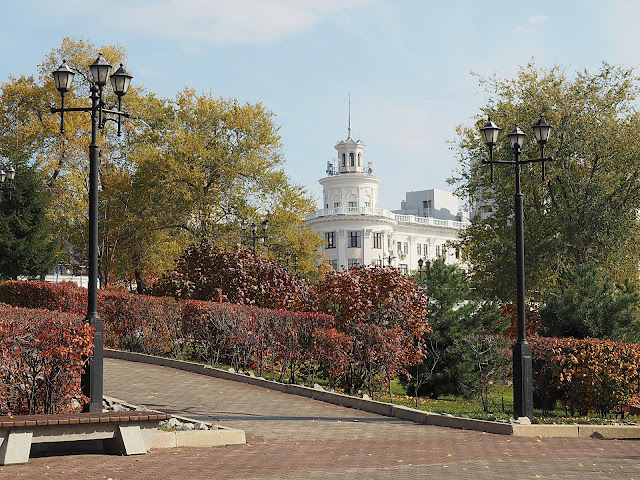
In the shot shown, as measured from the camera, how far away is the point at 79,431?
9.61 meters

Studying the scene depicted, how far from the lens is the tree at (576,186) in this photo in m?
29.4

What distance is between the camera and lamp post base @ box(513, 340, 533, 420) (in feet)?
45.7

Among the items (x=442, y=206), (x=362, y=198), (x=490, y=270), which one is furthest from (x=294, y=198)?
(x=442, y=206)

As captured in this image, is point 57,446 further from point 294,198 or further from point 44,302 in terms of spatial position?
point 294,198

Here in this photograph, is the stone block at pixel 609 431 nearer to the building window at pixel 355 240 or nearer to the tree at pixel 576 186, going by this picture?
the tree at pixel 576 186

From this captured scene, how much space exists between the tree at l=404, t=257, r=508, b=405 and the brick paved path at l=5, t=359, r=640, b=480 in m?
4.35

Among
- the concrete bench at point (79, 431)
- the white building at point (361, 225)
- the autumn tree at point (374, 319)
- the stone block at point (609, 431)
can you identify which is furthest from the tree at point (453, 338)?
the white building at point (361, 225)

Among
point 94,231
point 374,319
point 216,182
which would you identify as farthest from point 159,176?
point 94,231

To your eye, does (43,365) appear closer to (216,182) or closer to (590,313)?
(590,313)

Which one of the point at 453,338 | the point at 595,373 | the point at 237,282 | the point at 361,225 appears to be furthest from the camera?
the point at 361,225

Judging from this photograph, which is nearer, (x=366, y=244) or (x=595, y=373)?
(x=595, y=373)

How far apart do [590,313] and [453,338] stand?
10.1 ft

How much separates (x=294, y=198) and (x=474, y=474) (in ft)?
101

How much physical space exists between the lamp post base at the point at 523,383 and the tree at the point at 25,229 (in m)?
27.5
